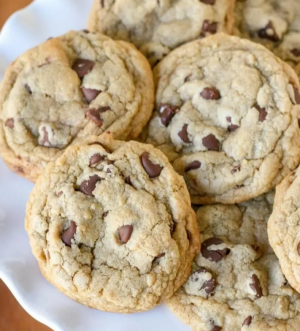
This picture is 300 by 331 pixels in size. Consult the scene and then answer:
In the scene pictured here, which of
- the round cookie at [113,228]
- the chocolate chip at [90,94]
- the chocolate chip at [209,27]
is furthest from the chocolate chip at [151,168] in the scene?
the chocolate chip at [209,27]

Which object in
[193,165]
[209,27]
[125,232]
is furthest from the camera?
[209,27]

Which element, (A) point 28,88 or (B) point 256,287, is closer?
(B) point 256,287

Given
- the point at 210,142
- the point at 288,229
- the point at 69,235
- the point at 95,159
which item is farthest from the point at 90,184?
the point at 288,229

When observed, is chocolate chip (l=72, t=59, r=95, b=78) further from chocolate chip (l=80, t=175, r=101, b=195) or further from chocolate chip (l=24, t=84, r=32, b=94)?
chocolate chip (l=80, t=175, r=101, b=195)

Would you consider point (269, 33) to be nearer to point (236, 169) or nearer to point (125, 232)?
point (236, 169)

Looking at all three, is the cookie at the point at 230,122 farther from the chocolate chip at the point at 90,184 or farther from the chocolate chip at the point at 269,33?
the chocolate chip at the point at 90,184

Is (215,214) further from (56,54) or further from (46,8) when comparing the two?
(46,8)

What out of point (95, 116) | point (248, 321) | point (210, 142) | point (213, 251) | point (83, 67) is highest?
point (83, 67)

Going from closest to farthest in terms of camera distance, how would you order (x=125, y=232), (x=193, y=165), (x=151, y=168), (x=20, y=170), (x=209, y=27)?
(x=125, y=232) < (x=151, y=168) < (x=193, y=165) < (x=20, y=170) < (x=209, y=27)
